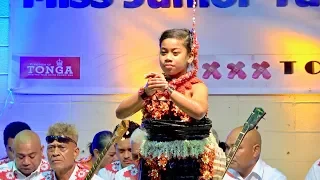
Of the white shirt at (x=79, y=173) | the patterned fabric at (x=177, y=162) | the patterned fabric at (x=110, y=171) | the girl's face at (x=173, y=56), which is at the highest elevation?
the girl's face at (x=173, y=56)

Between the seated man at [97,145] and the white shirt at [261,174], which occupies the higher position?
the seated man at [97,145]

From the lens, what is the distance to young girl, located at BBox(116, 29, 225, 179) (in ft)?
8.33

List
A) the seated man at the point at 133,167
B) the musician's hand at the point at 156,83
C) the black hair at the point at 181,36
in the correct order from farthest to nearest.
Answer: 1. the seated man at the point at 133,167
2. the black hair at the point at 181,36
3. the musician's hand at the point at 156,83

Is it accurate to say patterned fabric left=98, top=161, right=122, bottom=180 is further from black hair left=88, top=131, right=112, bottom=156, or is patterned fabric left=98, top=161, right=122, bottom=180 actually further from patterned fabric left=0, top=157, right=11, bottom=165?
patterned fabric left=0, top=157, right=11, bottom=165

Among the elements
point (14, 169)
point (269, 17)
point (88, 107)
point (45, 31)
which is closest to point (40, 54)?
point (45, 31)

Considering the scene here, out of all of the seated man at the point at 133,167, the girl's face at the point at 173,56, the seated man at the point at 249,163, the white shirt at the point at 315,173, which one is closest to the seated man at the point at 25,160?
the seated man at the point at 133,167

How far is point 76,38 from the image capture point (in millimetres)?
4852

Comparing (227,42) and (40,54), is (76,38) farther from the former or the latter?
(227,42)

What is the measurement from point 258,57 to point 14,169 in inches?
68.6

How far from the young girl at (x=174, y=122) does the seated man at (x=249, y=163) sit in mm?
1686

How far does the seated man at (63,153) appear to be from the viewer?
3.88 metres

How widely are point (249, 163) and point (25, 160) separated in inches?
53.8

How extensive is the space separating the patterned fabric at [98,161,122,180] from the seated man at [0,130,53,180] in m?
0.38

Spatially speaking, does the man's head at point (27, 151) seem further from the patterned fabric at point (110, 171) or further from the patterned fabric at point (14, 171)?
the patterned fabric at point (110, 171)
